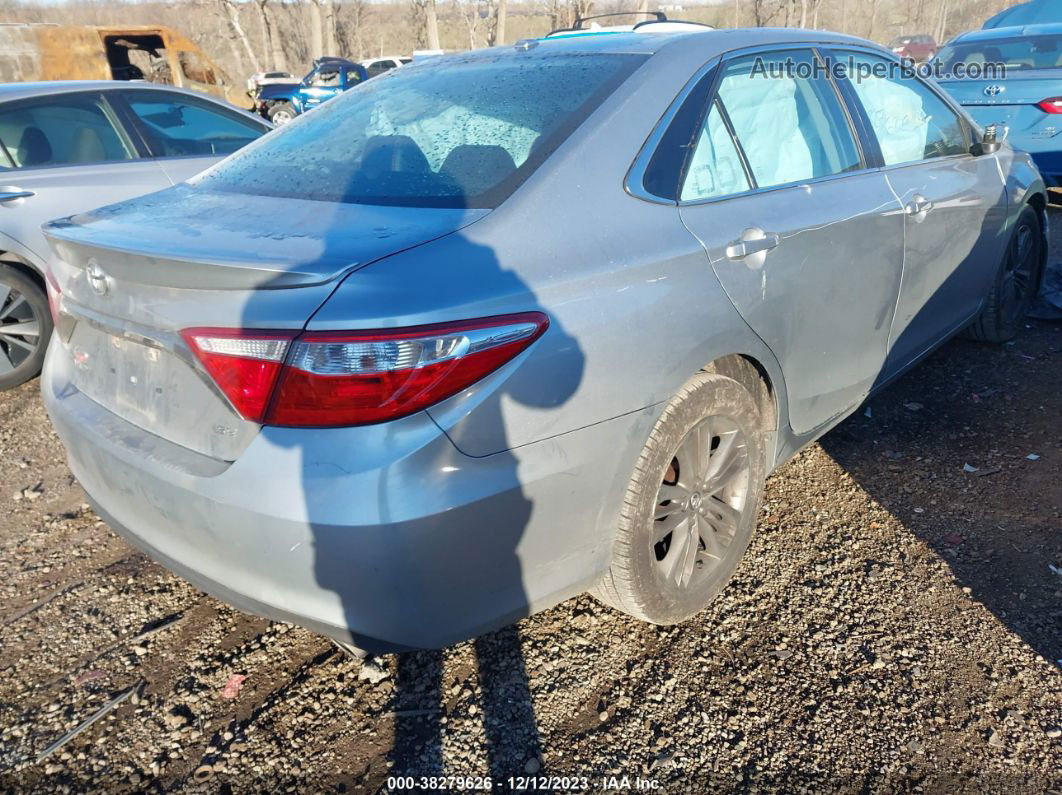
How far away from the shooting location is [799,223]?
8.00ft

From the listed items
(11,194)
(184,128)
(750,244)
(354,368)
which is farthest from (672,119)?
(184,128)

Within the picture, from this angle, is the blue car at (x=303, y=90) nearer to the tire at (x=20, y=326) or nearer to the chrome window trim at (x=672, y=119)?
the tire at (x=20, y=326)

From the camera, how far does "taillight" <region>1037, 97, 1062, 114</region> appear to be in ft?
23.6

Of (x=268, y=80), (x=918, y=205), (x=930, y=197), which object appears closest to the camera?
(x=918, y=205)

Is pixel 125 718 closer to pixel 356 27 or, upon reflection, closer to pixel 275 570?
pixel 275 570

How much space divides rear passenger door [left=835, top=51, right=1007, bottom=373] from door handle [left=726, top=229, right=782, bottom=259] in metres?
1.03

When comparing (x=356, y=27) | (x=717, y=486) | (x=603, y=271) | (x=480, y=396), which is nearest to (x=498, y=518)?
(x=480, y=396)

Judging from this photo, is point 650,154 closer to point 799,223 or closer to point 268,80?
point 799,223

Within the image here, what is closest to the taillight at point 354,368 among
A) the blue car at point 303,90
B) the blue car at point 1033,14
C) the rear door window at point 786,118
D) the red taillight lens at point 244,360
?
the red taillight lens at point 244,360

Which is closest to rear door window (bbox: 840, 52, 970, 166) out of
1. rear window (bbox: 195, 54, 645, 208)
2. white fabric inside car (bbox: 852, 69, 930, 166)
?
white fabric inside car (bbox: 852, 69, 930, 166)

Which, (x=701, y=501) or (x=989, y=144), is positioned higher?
(x=989, y=144)

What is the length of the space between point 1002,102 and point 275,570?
27.5 feet

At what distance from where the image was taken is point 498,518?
5.61 feet

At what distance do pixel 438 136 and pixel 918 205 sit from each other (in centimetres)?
194
